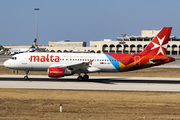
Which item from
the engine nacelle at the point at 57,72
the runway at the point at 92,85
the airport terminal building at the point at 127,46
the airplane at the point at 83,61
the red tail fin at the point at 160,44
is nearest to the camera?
the runway at the point at 92,85

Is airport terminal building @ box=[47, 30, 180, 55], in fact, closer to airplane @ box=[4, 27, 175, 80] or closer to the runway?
airplane @ box=[4, 27, 175, 80]

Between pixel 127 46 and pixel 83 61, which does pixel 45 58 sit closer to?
pixel 83 61

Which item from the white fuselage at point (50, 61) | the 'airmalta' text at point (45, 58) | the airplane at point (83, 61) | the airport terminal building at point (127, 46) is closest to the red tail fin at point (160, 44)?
the airplane at point (83, 61)

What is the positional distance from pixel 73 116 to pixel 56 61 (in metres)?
23.0

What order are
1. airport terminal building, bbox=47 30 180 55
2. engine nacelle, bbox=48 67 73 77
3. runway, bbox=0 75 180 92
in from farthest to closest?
airport terminal building, bbox=47 30 180 55
engine nacelle, bbox=48 67 73 77
runway, bbox=0 75 180 92

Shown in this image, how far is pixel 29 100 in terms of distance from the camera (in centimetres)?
2392

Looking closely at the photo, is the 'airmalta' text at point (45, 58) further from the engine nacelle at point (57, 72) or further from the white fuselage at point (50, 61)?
the engine nacelle at point (57, 72)

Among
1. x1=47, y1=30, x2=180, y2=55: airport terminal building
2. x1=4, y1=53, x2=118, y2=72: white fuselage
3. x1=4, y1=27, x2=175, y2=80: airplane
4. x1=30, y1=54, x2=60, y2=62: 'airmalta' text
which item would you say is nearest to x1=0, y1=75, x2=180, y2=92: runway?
x1=4, y1=27, x2=175, y2=80: airplane

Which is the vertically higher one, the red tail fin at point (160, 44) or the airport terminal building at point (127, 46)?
the airport terminal building at point (127, 46)

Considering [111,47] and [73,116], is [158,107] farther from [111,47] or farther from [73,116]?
[111,47]

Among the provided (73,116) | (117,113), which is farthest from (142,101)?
(73,116)

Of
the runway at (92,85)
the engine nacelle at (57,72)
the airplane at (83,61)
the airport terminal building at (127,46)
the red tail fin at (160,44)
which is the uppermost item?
the airport terminal building at (127,46)

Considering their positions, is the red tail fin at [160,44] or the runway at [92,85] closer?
the runway at [92,85]

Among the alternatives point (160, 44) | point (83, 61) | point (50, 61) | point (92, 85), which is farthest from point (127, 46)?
point (92, 85)
